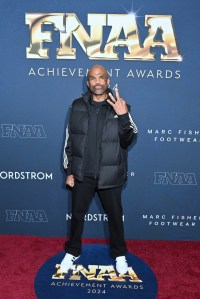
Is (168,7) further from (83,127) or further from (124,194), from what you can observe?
(124,194)

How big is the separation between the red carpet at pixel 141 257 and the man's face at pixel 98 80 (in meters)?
1.67

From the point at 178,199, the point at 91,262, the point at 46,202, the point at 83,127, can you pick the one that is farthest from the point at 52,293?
the point at 178,199

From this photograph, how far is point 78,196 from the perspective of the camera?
2.86m

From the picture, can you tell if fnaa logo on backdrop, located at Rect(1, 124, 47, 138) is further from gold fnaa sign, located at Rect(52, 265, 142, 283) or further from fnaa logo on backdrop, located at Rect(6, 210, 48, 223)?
gold fnaa sign, located at Rect(52, 265, 142, 283)

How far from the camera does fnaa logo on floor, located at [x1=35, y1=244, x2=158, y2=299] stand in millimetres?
2596

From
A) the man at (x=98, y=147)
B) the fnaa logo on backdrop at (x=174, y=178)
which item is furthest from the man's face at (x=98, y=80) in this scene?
the fnaa logo on backdrop at (x=174, y=178)

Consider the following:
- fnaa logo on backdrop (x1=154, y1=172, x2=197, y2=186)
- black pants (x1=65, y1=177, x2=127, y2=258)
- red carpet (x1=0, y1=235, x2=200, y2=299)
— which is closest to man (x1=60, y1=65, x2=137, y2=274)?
black pants (x1=65, y1=177, x2=127, y2=258)

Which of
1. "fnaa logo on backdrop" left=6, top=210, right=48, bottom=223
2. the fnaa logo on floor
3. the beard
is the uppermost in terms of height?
the beard

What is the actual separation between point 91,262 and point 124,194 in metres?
0.79

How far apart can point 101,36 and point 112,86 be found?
0.48m

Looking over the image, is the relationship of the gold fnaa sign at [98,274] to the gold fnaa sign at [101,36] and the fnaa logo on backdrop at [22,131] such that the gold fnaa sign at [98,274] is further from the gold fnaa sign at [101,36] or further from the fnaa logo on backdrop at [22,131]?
the gold fnaa sign at [101,36]

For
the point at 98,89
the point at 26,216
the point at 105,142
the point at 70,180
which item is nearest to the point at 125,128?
the point at 105,142

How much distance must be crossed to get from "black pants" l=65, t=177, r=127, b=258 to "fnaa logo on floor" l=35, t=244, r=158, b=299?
150 mm

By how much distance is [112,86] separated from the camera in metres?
3.17
